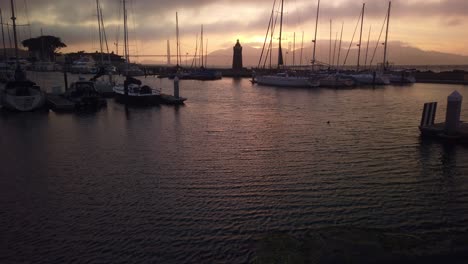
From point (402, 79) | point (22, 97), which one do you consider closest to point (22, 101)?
point (22, 97)

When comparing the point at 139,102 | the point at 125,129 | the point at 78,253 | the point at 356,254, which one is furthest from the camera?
the point at 139,102

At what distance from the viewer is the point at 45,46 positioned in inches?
6427

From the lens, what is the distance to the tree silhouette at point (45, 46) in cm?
16325

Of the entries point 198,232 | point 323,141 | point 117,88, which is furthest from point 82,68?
point 198,232

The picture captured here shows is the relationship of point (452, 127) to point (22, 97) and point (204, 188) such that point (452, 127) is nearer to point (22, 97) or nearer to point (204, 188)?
point (204, 188)

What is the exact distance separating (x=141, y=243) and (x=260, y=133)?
14454 mm

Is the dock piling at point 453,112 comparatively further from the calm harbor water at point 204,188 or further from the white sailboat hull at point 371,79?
the white sailboat hull at point 371,79

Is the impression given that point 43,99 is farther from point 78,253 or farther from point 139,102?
point 78,253

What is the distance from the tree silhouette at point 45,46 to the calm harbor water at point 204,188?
6310 inches

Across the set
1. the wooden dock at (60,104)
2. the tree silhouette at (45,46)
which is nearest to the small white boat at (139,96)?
the wooden dock at (60,104)

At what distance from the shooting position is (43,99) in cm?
3331

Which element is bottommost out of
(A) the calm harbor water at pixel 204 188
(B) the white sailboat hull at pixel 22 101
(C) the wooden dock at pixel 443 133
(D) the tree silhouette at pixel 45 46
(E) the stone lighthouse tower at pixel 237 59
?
(A) the calm harbor water at pixel 204 188

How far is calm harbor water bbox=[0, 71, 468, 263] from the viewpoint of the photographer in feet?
28.0

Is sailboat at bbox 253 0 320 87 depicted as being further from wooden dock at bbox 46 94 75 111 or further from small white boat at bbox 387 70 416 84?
wooden dock at bbox 46 94 75 111
